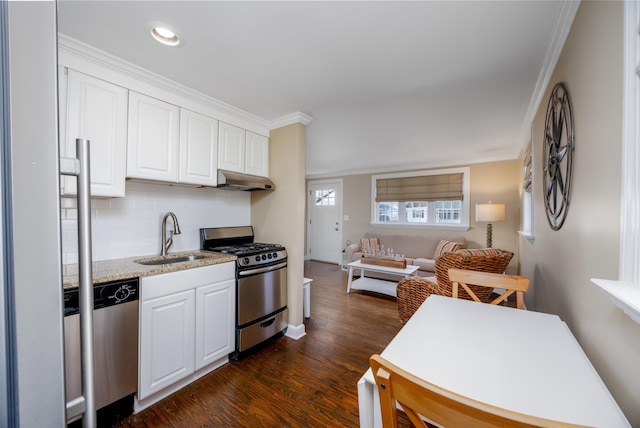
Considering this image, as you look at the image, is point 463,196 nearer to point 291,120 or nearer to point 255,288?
point 291,120

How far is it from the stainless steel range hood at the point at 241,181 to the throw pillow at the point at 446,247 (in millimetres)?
3336

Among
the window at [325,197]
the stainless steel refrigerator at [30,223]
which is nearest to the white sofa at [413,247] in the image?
the window at [325,197]

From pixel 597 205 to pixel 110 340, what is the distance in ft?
8.18

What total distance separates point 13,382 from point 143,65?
2.05 meters

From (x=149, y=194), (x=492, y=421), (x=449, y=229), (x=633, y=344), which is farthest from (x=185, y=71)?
(x=449, y=229)

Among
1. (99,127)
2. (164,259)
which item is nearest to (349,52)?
(99,127)

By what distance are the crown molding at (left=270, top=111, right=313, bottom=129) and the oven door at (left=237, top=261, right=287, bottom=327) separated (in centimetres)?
146

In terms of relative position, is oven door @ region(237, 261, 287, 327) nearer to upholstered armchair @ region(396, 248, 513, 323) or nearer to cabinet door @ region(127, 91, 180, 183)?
cabinet door @ region(127, 91, 180, 183)

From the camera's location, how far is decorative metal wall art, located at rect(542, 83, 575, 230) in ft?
4.51

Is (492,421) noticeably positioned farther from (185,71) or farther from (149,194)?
(149,194)

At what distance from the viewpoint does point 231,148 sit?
2.53 metres

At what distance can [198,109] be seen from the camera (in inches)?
89.8

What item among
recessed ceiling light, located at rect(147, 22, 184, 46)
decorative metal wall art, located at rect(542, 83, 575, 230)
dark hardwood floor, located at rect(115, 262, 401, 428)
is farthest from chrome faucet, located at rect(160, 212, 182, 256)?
decorative metal wall art, located at rect(542, 83, 575, 230)

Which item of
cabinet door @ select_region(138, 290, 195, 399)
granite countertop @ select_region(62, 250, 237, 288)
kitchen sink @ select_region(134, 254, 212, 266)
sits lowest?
cabinet door @ select_region(138, 290, 195, 399)
